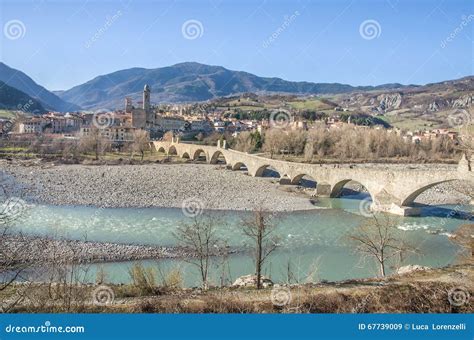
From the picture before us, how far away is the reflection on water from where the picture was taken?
13.9 m

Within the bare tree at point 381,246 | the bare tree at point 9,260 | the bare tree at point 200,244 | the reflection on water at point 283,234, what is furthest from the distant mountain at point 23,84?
the bare tree at point 381,246

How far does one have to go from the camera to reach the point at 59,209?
23031 mm

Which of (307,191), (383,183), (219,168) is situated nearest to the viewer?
(383,183)

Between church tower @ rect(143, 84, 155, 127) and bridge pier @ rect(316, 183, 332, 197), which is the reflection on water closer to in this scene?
bridge pier @ rect(316, 183, 332, 197)

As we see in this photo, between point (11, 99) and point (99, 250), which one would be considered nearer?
point (99, 250)

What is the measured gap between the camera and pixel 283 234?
19094 millimetres

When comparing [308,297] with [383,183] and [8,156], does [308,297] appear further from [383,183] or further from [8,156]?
[8,156]

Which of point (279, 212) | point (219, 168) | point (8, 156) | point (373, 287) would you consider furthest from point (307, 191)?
point (8, 156)

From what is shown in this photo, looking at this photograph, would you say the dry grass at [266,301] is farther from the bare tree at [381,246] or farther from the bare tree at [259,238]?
the bare tree at [381,246]

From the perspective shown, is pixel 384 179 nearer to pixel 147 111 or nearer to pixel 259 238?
pixel 259 238

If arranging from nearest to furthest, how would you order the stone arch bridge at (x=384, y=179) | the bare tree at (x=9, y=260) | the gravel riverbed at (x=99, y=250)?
the bare tree at (x=9, y=260) < the gravel riverbed at (x=99, y=250) < the stone arch bridge at (x=384, y=179)

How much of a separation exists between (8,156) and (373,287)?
159 feet

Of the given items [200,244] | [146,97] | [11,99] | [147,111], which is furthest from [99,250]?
[11,99]

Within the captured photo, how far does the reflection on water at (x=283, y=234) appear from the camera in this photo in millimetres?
13914
